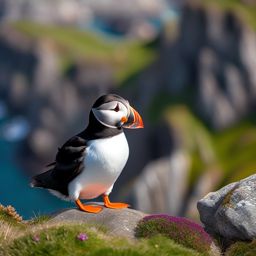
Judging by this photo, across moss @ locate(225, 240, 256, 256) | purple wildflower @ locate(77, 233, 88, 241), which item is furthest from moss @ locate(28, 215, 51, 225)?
moss @ locate(225, 240, 256, 256)

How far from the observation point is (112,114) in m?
22.0

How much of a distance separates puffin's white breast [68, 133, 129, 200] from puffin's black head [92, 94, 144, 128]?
421 millimetres

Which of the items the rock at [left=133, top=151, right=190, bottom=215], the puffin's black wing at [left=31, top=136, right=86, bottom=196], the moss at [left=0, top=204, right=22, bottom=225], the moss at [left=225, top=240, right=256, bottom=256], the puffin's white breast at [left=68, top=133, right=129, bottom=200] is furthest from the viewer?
the rock at [left=133, top=151, right=190, bottom=215]

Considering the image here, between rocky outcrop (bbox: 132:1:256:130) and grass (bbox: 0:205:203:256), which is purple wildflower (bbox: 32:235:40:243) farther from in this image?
rocky outcrop (bbox: 132:1:256:130)

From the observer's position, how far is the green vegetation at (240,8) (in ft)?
547

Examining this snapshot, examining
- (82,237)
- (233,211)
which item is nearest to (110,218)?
(82,237)

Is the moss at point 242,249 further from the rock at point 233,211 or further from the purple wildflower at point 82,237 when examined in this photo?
the purple wildflower at point 82,237

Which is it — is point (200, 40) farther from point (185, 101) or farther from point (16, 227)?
point (16, 227)

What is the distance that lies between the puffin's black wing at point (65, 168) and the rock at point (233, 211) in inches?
171

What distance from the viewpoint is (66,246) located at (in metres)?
19.0

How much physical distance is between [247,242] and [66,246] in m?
5.89

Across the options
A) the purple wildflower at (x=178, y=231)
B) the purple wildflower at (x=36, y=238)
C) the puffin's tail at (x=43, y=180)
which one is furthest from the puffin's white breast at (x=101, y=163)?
the purple wildflower at (x=36, y=238)

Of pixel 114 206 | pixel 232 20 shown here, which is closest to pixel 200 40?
pixel 232 20

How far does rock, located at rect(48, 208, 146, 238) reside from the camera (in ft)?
72.4
